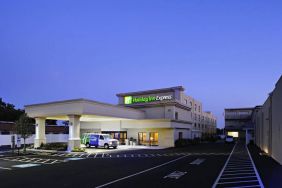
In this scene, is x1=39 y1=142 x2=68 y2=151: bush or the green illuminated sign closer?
x1=39 y1=142 x2=68 y2=151: bush

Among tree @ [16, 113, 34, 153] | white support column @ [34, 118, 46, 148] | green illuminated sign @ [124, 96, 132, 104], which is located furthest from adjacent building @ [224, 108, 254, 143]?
tree @ [16, 113, 34, 153]

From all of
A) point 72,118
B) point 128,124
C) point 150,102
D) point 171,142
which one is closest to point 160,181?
point 72,118

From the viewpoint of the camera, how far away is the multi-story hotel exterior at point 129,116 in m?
33.3

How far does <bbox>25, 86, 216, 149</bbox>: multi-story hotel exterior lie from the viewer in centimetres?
3331

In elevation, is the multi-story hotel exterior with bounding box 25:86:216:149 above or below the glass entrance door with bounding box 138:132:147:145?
above

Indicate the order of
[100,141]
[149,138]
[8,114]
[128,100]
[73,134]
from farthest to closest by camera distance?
[8,114]
[128,100]
[149,138]
[100,141]
[73,134]

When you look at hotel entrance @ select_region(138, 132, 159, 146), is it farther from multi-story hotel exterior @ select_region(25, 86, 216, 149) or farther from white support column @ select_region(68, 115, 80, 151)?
white support column @ select_region(68, 115, 80, 151)

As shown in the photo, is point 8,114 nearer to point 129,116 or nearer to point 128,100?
point 128,100

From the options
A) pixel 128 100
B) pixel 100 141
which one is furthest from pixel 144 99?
pixel 100 141

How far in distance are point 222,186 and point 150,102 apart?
38.9m

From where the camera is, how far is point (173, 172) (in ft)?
55.5

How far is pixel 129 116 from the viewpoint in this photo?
43562 millimetres

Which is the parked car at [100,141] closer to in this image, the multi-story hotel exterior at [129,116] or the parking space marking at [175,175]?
the multi-story hotel exterior at [129,116]

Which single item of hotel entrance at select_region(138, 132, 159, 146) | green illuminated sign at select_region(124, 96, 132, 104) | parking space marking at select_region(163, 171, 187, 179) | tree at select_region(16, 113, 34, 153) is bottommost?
hotel entrance at select_region(138, 132, 159, 146)
